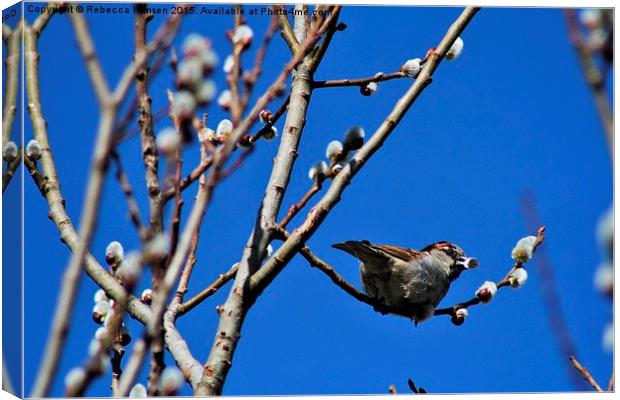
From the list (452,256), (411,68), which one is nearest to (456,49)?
(411,68)

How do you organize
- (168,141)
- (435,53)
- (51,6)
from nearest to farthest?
(168,141)
(435,53)
(51,6)

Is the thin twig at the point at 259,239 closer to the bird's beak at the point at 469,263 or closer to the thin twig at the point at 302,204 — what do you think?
the thin twig at the point at 302,204

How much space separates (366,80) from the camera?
2.23 meters

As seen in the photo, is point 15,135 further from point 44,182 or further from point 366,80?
point 366,80

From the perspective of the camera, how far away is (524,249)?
2477mm

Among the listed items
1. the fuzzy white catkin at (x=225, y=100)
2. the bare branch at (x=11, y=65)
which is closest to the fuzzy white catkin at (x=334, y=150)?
the fuzzy white catkin at (x=225, y=100)

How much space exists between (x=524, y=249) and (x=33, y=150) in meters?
1.44

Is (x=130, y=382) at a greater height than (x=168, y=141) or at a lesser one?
lesser

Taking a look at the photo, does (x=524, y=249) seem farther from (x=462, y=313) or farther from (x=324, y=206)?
(x=324, y=206)

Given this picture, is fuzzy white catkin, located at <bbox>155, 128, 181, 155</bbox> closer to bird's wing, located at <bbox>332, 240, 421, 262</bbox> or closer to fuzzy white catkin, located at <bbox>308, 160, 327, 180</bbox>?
fuzzy white catkin, located at <bbox>308, 160, 327, 180</bbox>

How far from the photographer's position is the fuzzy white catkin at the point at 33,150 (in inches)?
82.5

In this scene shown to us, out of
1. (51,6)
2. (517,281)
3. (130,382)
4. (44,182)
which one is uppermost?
(51,6)

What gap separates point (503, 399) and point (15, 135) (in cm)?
161

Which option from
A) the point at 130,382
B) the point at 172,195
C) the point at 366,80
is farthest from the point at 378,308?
the point at 130,382
